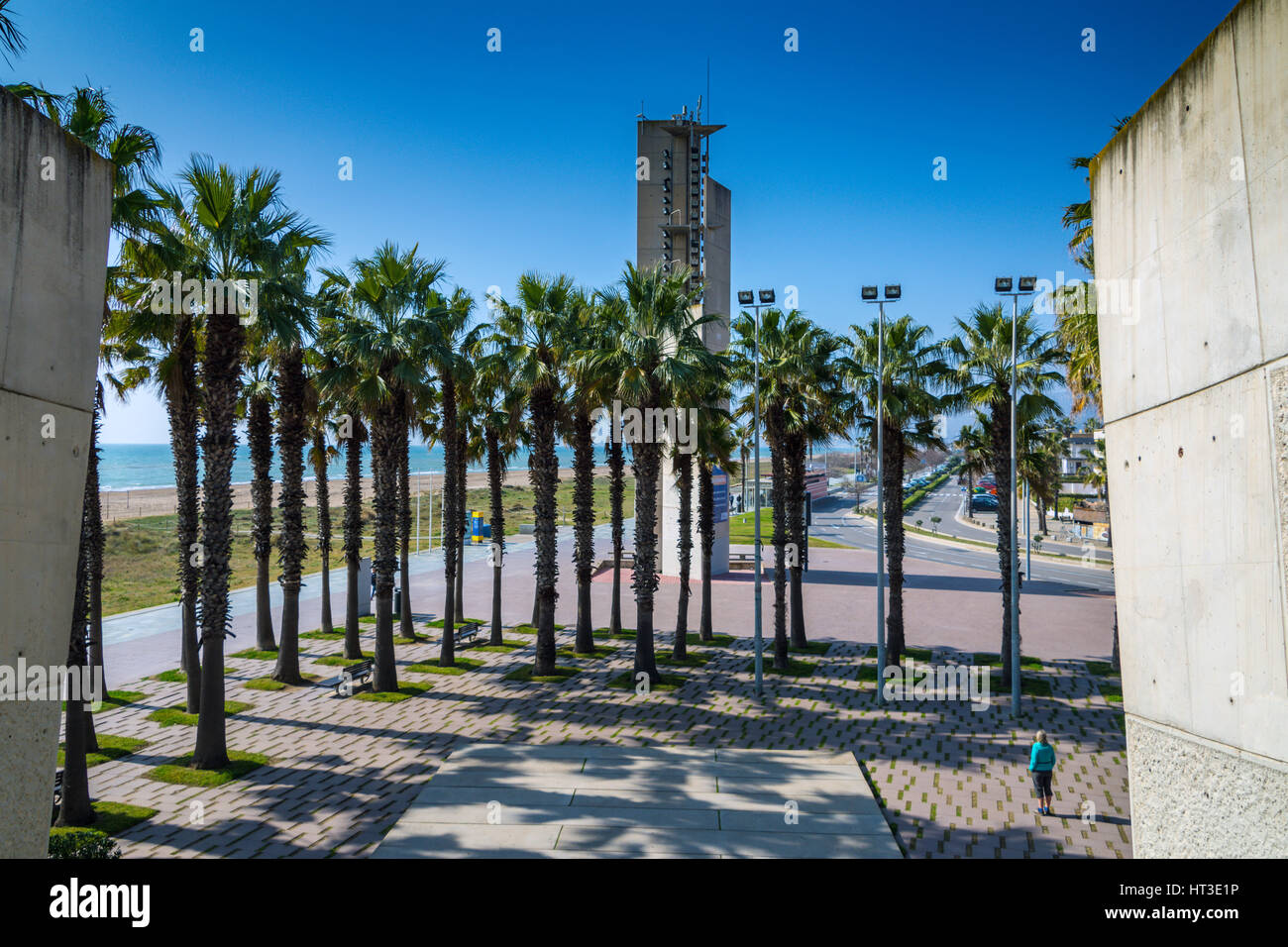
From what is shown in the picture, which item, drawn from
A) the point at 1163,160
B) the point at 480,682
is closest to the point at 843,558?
the point at 480,682

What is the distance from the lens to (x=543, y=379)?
64.0 feet

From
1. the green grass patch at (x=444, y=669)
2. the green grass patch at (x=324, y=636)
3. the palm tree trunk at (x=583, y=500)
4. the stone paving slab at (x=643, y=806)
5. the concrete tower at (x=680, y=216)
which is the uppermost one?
the concrete tower at (x=680, y=216)

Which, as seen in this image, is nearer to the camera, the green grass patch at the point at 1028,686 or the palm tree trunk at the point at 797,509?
the green grass patch at the point at 1028,686

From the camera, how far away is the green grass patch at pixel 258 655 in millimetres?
22266

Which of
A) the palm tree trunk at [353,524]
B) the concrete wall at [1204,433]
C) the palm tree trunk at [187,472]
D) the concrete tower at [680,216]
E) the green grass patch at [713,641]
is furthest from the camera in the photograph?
the concrete tower at [680,216]

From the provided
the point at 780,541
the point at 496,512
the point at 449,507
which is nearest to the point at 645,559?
the point at 780,541

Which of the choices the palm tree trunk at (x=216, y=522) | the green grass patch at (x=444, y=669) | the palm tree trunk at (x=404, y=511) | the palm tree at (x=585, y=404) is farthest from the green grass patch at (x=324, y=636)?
the palm tree trunk at (x=216, y=522)

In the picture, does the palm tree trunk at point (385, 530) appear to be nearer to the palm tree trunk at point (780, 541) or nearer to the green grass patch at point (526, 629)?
the green grass patch at point (526, 629)

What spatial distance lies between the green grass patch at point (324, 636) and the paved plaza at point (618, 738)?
0.85 ft

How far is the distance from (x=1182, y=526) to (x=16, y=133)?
30.2 feet

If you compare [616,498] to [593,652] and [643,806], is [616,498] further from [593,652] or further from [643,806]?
[643,806]

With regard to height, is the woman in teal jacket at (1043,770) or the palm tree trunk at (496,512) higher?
the palm tree trunk at (496,512)

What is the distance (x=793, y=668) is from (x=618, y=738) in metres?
7.54

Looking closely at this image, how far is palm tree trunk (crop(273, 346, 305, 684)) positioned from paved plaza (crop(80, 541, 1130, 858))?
3.57ft
